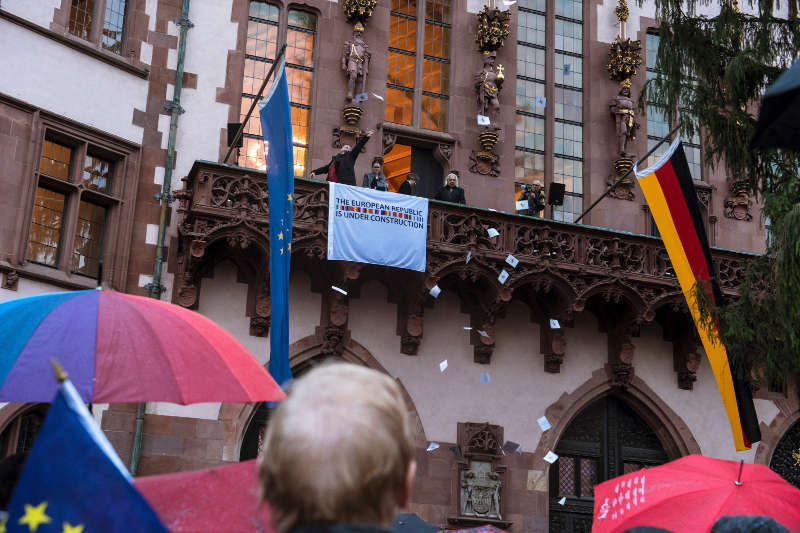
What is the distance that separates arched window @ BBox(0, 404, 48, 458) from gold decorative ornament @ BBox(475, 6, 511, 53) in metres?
10.1

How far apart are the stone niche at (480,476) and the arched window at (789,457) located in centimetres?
548

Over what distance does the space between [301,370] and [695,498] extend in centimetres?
980

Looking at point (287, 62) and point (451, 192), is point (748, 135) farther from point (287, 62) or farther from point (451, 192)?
point (287, 62)

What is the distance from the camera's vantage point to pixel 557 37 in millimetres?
20500

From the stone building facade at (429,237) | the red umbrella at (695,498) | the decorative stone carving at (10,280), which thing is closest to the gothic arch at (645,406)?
the stone building facade at (429,237)

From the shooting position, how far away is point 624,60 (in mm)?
19891

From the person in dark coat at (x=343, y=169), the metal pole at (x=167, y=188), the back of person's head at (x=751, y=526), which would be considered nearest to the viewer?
the back of person's head at (x=751, y=526)

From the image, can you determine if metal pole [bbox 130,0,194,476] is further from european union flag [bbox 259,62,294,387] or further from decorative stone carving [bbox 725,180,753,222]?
decorative stone carving [bbox 725,180,753,222]

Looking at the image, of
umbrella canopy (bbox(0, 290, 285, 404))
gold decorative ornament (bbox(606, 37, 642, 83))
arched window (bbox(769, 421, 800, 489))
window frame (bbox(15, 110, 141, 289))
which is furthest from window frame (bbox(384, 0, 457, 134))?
umbrella canopy (bbox(0, 290, 285, 404))

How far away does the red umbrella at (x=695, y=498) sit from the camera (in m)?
7.36

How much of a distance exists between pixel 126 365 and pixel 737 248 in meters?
16.5

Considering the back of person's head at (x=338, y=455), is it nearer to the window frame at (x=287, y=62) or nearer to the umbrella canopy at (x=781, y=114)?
the umbrella canopy at (x=781, y=114)

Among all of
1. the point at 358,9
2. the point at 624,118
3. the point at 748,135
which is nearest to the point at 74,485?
the point at 748,135

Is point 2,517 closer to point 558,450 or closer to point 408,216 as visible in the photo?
point 408,216
